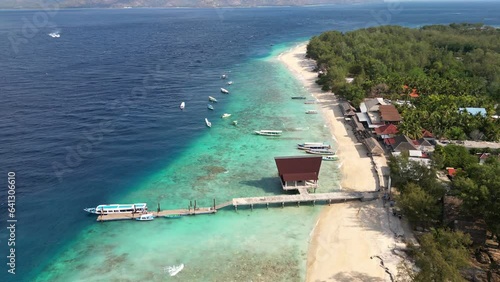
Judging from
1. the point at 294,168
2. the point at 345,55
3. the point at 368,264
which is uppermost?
the point at 345,55

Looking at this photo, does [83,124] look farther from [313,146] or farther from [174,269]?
[174,269]

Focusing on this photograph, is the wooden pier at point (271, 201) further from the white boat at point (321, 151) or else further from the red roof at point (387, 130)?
the red roof at point (387, 130)

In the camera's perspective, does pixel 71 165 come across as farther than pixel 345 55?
No

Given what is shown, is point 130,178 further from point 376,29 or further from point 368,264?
point 376,29

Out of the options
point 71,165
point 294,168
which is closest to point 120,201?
point 71,165

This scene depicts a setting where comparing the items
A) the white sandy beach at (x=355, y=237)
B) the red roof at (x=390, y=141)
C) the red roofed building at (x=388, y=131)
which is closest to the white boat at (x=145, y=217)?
the white sandy beach at (x=355, y=237)

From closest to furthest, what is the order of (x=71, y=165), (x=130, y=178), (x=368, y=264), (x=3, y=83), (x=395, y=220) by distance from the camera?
1. (x=368, y=264)
2. (x=395, y=220)
3. (x=130, y=178)
4. (x=71, y=165)
5. (x=3, y=83)

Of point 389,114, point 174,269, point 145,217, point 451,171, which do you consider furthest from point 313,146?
point 174,269

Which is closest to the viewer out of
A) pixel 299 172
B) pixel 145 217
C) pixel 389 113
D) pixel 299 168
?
pixel 145 217
